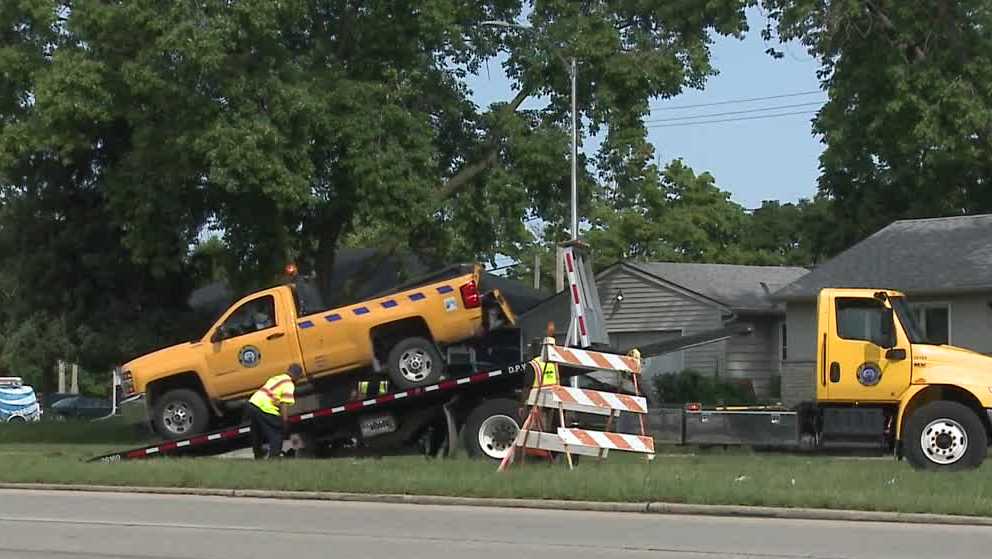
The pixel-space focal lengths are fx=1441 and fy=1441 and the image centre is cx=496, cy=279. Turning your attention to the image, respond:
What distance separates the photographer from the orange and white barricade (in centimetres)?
1856

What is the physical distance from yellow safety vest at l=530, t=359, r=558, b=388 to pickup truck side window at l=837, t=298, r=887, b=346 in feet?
12.5

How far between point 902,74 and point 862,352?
492 inches

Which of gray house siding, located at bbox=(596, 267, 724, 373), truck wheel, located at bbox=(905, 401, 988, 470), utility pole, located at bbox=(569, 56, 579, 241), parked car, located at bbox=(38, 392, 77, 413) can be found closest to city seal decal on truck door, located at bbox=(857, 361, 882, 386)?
truck wheel, located at bbox=(905, 401, 988, 470)

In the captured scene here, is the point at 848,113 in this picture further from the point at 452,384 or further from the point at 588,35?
the point at 452,384

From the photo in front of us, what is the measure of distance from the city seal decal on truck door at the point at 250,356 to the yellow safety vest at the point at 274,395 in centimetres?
114

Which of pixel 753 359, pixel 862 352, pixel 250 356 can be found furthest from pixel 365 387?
pixel 753 359

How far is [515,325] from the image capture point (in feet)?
71.8

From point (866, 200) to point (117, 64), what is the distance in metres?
23.0

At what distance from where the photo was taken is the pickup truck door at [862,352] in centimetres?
1866

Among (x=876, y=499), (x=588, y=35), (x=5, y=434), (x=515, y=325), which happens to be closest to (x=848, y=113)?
(x=588, y=35)

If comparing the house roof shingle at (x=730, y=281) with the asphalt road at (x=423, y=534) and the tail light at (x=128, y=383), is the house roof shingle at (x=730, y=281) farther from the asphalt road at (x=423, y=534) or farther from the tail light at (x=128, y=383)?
the asphalt road at (x=423, y=534)

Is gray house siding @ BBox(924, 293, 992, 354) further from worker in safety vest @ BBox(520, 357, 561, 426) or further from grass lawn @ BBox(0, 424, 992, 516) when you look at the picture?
worker in safety vest @ BBox(520, 357, 561, 426)

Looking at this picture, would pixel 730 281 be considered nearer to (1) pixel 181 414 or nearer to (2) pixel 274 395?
(1) pixel 181 414

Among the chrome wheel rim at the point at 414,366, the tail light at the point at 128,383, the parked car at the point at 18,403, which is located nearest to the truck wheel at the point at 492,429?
the chrome wheel rim at the point at 414,366
